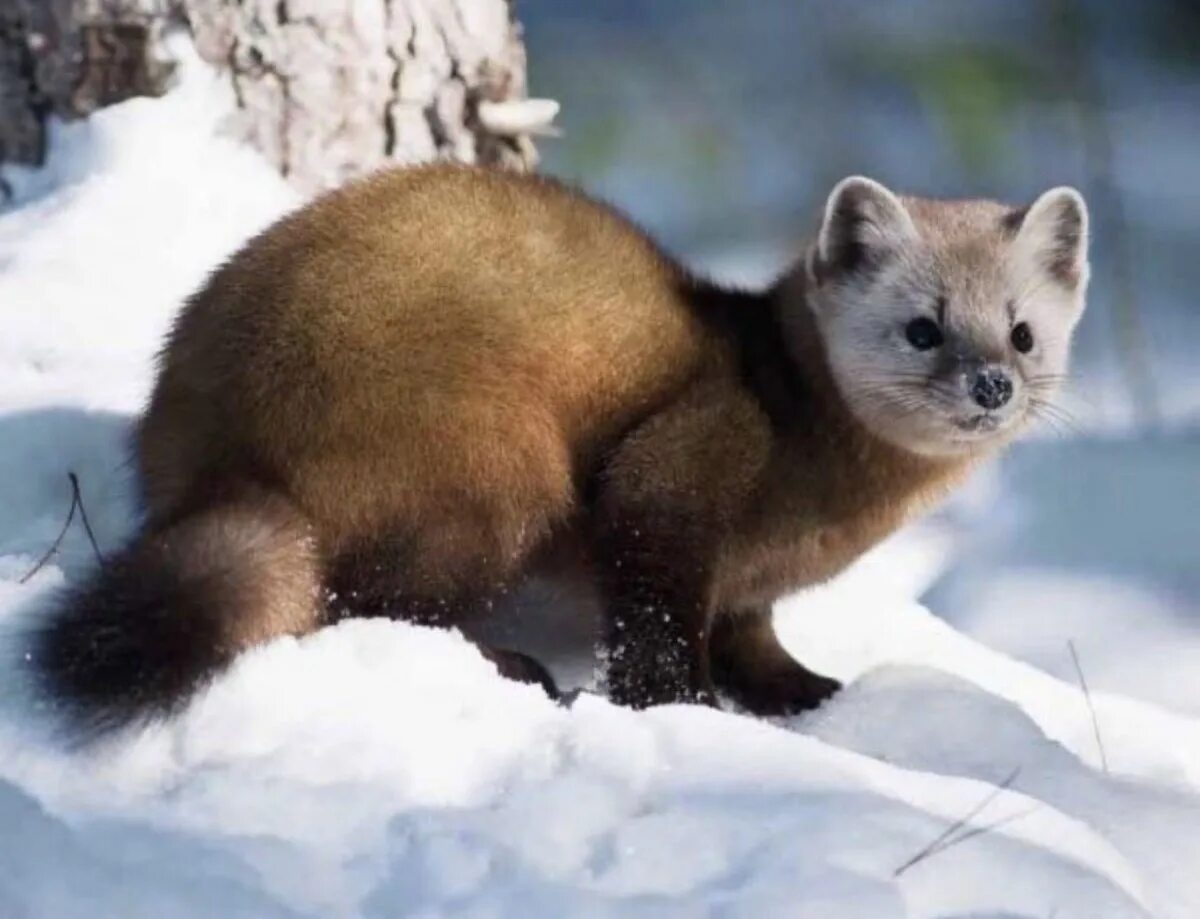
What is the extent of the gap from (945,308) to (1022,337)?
0.13 metres

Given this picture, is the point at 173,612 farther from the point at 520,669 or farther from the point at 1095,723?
the point at 1095,723

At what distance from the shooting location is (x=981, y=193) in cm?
618

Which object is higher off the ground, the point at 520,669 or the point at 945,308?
the point at 945,308

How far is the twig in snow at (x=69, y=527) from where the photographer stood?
8.91 feet

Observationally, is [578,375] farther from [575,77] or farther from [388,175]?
[575,77]

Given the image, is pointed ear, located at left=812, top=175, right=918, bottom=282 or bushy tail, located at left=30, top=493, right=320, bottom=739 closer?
bushy tail, located at left=30, top=493, right=320, bottom=739

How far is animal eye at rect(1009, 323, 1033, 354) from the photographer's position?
3.04m

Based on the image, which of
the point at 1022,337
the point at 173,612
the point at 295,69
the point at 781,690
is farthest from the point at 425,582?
the point at 295,69

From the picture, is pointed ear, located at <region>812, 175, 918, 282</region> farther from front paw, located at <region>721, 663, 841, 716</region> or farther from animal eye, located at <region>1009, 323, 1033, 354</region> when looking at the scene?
front paw, located at <region>721, 663, 841, 716</region>

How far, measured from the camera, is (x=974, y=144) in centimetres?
651

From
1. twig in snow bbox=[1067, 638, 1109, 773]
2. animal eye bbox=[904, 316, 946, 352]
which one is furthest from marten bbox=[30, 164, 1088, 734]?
twig in snow bbox=[1067, 638, 1109, 773]

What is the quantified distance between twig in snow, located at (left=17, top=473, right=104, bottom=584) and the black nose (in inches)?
48.0

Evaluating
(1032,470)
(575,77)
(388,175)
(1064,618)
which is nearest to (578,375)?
(388,175)

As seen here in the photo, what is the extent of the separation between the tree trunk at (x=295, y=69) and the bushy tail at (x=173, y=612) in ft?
4.31
